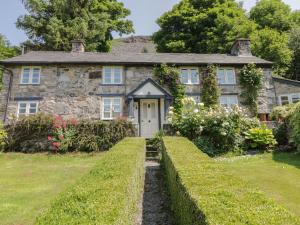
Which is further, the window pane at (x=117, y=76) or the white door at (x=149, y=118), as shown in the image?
the window pane at (x=117, y=76)

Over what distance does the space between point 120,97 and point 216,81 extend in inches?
264

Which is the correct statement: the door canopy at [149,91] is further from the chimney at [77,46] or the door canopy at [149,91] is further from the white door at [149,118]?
the chimney at [77,46]

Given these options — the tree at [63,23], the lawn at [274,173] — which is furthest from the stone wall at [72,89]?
the tree at [63,23]

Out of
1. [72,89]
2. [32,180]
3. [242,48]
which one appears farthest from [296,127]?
[72,89]

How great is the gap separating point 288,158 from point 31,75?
15440 millimetres

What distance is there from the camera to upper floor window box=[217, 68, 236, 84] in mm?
17312

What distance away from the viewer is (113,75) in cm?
1673

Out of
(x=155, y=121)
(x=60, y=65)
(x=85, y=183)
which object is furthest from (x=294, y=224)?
(x=60, y=65)

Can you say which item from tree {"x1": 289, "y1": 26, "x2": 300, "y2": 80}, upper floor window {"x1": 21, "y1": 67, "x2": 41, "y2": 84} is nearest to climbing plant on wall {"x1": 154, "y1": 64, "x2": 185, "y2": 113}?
upper floor window {"x1": 21, "y1": 67, "x2": 41, "y2": 84}

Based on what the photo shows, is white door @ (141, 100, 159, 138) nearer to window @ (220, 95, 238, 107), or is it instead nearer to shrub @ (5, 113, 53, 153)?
window @ (220, 95, 238, 107)

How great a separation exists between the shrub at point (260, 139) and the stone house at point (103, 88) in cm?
539

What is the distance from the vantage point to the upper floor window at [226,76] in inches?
682

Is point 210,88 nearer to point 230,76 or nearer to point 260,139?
point 230,76

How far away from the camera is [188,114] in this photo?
1170cm
